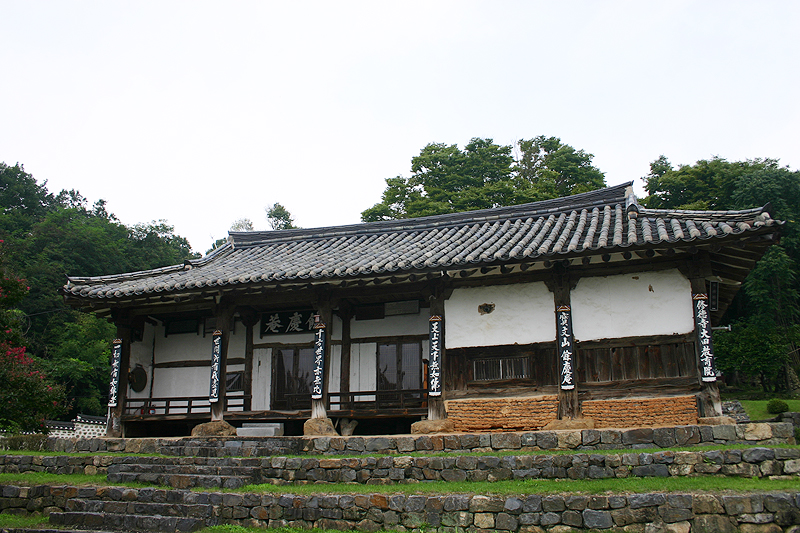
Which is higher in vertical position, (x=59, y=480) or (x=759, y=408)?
(x=759, y=408)

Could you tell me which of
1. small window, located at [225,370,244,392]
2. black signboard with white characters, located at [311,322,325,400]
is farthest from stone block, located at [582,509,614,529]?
small window, located at [225,370,244,392]

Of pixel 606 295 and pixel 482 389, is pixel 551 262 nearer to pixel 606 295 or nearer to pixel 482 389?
pixel 606 295

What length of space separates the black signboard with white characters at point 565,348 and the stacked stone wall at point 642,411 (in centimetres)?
65

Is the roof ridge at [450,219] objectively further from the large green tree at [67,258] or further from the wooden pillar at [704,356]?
the large green tree at [67,258]

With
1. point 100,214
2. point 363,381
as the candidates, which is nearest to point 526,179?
point 363,381

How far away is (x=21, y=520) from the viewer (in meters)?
10.8

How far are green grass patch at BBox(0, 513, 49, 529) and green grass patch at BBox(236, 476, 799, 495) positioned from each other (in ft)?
12.6

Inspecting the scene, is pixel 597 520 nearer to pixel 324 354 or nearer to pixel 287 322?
pixel 324 354

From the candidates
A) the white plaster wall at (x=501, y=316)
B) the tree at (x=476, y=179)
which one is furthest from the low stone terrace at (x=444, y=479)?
the tree at (x=476, y=179)

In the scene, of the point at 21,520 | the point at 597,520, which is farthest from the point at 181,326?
the point at 597,520

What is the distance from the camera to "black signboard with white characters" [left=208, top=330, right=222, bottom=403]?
16.0 metres

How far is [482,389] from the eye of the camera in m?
14.2

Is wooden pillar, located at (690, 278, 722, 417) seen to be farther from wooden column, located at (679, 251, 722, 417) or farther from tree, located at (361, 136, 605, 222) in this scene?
tree, located at (361, 136, 605, 222)

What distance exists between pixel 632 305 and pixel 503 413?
150 inches
